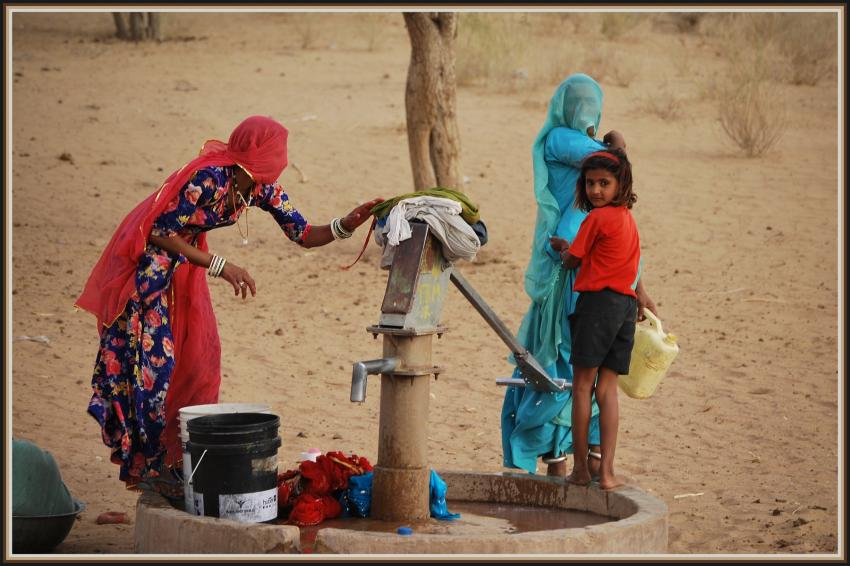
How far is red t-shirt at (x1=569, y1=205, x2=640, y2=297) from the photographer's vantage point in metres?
4.67

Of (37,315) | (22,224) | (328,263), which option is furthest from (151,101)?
(37,315)

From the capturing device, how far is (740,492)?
5.89 metres

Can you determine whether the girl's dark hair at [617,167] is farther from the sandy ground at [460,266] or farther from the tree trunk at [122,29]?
the tree trunk at [122,29]

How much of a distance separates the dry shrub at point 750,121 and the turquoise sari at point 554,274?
8.25 metres

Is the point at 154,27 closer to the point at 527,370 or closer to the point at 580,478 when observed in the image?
the point at 527,370

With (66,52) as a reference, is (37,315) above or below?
below

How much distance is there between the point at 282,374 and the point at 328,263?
262 centimetres

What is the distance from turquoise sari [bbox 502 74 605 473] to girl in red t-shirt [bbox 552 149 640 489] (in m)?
0.47

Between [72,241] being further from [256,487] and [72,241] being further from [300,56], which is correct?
[300,56]

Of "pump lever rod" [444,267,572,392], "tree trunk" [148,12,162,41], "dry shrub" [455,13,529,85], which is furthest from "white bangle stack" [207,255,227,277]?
"tree trunk" [148,12,162,41]

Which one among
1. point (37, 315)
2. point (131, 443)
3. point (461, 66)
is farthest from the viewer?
point (461, 66)

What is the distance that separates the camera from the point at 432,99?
9.69 metres

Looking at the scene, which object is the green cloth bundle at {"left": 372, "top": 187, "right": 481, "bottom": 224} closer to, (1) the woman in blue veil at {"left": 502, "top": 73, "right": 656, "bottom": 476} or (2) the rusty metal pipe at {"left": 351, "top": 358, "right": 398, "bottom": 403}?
(2) the rusty metal pipe at {"left": 351, "top": 358, "right": 398, "bottom": 403}

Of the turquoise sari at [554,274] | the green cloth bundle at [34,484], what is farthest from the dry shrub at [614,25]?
the green cloth bundle at [34,484]
